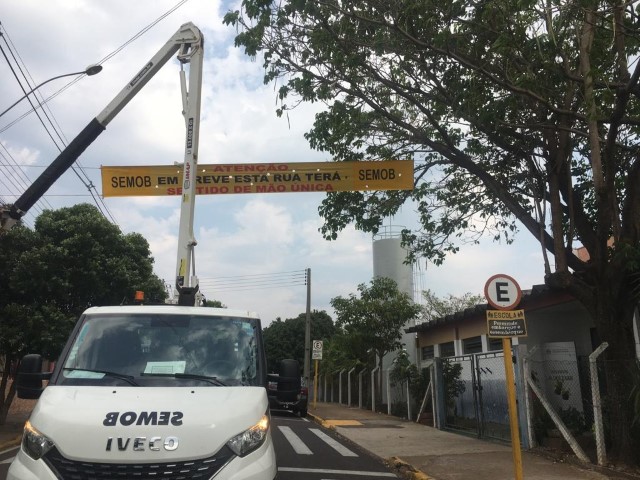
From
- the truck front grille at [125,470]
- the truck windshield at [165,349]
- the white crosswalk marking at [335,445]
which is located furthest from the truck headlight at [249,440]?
the white crosswalk marking at [335,445]

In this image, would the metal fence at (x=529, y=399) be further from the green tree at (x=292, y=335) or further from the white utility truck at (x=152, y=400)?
the green tree at (x=292, y=335)

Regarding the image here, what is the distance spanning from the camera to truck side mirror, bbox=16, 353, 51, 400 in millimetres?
5133

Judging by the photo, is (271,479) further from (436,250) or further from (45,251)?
(45,251)

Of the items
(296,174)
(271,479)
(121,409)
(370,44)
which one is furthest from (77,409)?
(370,44)

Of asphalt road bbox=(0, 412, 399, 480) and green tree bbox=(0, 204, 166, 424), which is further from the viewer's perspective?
green tree bbox=(0, 204, 166, 424)

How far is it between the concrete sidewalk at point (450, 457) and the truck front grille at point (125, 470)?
17.7 ft

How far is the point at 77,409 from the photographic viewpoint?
4.17 meters

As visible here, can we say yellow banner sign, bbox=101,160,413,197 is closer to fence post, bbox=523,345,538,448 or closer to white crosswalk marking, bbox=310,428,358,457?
fence post, bbox=523,345,538,448

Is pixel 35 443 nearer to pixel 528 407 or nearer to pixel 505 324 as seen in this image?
pixel 505 324

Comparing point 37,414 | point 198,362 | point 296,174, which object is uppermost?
point 296,174

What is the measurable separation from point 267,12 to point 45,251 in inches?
308

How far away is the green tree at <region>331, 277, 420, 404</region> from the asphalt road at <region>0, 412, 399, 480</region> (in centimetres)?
736

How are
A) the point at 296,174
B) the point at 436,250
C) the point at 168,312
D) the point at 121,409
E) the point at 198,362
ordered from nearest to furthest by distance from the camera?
the point at 121,409, the point at 198,362, the point at 168,312, the point at 296,174, the point at 436,250

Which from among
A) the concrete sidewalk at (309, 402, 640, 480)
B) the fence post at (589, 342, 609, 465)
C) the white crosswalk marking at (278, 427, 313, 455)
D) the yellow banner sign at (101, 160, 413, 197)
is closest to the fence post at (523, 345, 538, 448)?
the concrete sidewalk at (309, 402, 640, 480)
